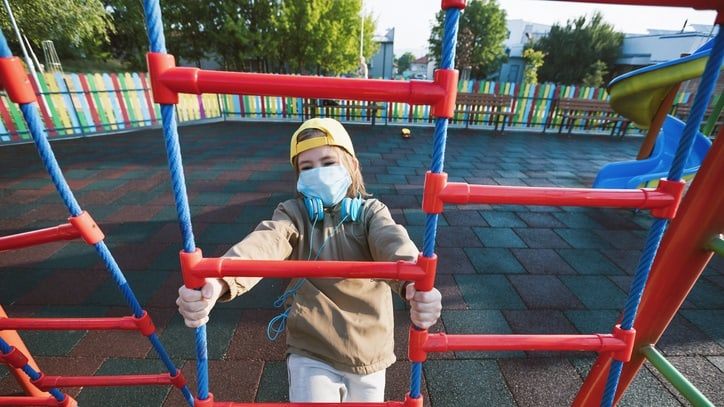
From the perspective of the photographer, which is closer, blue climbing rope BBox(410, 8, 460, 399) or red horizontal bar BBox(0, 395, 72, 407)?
blue climbing rope BBox(410, 8, 460, 399)

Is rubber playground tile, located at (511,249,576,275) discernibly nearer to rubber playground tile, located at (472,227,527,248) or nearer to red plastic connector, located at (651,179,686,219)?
rubber playground tile, located at (472,227,527,248)

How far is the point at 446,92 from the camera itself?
0.76m

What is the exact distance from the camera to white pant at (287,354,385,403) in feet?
4.26

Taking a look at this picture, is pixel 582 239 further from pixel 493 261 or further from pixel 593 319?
pixel 593 319

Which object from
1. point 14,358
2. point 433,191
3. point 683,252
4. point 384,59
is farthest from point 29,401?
point 384,59

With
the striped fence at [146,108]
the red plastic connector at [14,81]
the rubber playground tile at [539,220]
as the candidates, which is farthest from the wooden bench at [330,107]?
the red plastic connector at [14,81]

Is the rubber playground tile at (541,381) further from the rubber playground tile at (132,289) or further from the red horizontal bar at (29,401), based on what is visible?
the rubber playground tile at (132,289)

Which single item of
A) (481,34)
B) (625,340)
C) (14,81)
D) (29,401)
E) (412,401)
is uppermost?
(481,34)

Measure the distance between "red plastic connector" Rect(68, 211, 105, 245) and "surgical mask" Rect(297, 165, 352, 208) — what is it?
0.72m

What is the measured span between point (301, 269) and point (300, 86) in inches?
18.1

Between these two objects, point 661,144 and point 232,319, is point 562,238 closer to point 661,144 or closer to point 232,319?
point 661,144

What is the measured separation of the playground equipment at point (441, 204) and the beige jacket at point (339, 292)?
1.06ft

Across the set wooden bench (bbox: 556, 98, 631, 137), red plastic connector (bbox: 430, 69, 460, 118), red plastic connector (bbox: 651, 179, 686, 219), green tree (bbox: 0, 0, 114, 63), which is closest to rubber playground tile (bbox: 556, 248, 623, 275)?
red plastic connector (bbox: 651, 179, 686, 219)

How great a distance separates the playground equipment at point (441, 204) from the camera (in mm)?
737
